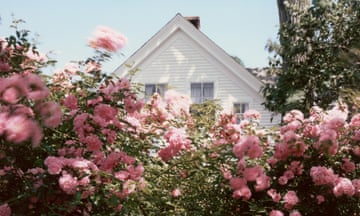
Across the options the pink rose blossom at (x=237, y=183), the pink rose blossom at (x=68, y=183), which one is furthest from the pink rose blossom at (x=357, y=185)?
the pink rose blossom at (x=68, y=183)

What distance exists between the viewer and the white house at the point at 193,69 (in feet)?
49.4

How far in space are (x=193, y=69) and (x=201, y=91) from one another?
72cm

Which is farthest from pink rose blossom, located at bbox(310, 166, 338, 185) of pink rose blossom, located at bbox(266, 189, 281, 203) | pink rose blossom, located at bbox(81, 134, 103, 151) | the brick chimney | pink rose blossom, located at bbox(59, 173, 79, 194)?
the brick chimney

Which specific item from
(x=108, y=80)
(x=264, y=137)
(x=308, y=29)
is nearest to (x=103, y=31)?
(x=108, y=80)

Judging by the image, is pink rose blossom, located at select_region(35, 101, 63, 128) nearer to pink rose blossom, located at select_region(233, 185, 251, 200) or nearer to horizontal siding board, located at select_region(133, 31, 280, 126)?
pink rose blossom, located at select_region(233, 185, 251, 200)

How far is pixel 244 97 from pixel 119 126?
38.4ft

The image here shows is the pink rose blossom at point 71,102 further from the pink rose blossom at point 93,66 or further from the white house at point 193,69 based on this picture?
the white house at point 193,69

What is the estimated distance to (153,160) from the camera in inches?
162

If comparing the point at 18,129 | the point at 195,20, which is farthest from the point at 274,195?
the point at 195,20

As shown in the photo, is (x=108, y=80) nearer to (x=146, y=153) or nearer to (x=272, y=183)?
(x=146, y=153)

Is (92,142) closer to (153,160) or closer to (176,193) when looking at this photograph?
(153,160)

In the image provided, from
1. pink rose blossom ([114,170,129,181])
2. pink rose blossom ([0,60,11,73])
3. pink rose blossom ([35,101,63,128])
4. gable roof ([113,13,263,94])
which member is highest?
gable roof ([113,13,263,94])

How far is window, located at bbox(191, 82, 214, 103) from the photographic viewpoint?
15.2 meters

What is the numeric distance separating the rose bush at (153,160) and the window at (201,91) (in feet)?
34.4
